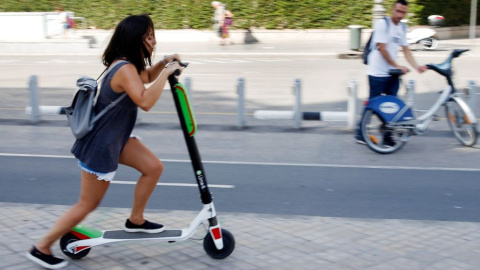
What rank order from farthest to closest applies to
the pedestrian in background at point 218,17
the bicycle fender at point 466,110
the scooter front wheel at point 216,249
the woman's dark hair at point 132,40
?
the pedestrian in background at point 218,17 → the bicycle fender at point 466,110 → the scooter front wheel at point 216,249 → the woman's dark hair at point 132,40

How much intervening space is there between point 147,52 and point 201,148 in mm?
5066

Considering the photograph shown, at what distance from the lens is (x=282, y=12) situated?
92.6 ft

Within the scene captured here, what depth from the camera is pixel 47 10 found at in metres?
32.8

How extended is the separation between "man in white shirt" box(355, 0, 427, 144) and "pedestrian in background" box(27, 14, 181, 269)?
16.5 ft

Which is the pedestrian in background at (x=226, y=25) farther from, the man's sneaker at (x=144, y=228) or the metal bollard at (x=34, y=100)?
the man's sneaker at (x=144, y=228)

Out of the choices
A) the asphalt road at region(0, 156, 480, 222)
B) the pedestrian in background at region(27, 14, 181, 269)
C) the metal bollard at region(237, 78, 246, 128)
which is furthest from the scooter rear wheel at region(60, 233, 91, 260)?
the metal bollard at region(237, 78, 246, 128)

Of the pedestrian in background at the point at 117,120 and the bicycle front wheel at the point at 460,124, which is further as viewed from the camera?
the bicycle front wheel at the point at 460,124

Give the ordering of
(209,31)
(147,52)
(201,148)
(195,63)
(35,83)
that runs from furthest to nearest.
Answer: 1. (209,31)
2. (195,63)
3. (35,83)
4. (201,148)
5. (147,52)

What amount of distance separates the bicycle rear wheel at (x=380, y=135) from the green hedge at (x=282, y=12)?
59.1ft

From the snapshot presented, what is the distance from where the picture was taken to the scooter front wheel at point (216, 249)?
4.80 metres

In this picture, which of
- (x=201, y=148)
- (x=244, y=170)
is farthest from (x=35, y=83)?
(x=244, y=170)

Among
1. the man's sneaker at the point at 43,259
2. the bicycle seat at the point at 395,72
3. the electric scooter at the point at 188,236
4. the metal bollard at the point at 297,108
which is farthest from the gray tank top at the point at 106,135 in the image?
the metal bollard at the point at 297,108

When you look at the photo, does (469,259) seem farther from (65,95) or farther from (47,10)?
(47,10)

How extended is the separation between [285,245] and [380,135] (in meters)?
4.39
